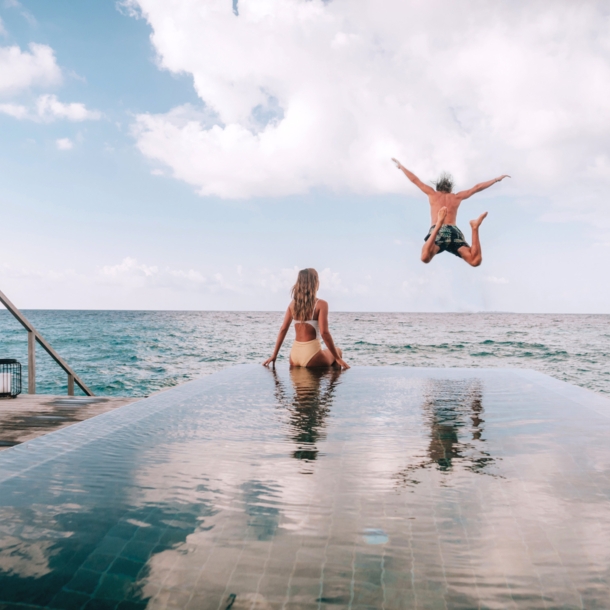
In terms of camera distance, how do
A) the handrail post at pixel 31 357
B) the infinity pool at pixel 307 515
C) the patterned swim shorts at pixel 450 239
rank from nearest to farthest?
the infinity pool at pixel 307 515, the handrail post at pixel 31 357, the patterned swim shorts at pixel 450 239

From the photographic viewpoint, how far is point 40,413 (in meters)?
4.46

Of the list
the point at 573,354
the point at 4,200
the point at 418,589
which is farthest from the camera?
the point at 4,200

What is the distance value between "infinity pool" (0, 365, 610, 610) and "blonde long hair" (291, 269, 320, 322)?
2.51 metres

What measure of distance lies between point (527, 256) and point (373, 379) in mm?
56884

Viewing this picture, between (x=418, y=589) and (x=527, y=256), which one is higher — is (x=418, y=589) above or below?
below

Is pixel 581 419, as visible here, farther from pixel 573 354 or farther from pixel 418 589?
pixel 573 354

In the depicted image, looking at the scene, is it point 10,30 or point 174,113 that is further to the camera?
point 174,113

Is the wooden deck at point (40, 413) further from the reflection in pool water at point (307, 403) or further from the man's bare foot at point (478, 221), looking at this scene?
the man's bare foot at point (478, 221)

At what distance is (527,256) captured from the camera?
5472cm

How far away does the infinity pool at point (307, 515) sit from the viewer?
3.20 ft

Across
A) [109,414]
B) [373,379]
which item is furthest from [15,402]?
[373,379]

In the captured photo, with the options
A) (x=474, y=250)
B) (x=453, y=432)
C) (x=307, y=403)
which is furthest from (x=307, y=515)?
(x=474, y=250)

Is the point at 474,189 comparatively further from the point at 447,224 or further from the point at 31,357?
the point at 31,357

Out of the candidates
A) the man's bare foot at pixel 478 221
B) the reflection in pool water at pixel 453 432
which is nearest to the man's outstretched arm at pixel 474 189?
the man's bare foot at pixel 478 221
